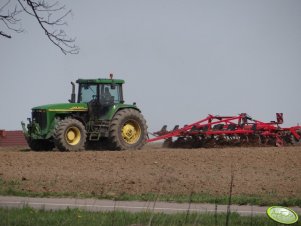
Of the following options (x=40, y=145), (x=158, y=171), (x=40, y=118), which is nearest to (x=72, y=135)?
(x=40, y=118)

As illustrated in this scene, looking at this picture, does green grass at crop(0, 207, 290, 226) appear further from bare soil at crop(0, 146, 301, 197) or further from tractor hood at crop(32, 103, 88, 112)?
tractor hood at crop(32, 103, 88, 112)

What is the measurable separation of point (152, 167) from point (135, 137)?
5791mm

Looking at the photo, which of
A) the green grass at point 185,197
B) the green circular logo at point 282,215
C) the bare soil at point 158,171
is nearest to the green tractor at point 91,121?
the bare soil at point 158,171

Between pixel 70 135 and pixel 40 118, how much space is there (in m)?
1.35

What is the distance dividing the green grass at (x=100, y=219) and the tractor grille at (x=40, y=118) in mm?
11051

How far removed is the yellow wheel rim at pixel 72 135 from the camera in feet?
77.2

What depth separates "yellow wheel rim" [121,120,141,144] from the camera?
25.4 meters

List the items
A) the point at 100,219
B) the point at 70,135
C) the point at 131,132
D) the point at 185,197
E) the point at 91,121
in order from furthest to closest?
1. the point at 131,132
2. the point at 91,121
3. the point at 70,135
4. the point at 185,197
5. the point at 100,219

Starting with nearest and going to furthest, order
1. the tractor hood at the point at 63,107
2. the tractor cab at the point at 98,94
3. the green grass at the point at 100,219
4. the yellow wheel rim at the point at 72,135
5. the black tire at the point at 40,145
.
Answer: the green grass at the point at 100,219, the yellow wheel rim at the point at 72,135, the tractor hood at the point at 63,107, the tractor cab at the point at 98,94, the black tire at the point at 40,145

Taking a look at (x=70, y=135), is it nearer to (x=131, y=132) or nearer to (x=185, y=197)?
(x=131, y=132)

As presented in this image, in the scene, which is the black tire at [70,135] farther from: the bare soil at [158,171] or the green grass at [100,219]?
the green grass at [100,219]

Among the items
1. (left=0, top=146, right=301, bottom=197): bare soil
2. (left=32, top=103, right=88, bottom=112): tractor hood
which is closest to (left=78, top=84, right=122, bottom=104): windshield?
(left=32, top=103, right=88, bottom=112): tractor hood

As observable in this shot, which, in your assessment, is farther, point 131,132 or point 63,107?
point 131,132

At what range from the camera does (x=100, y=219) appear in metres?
11.5
